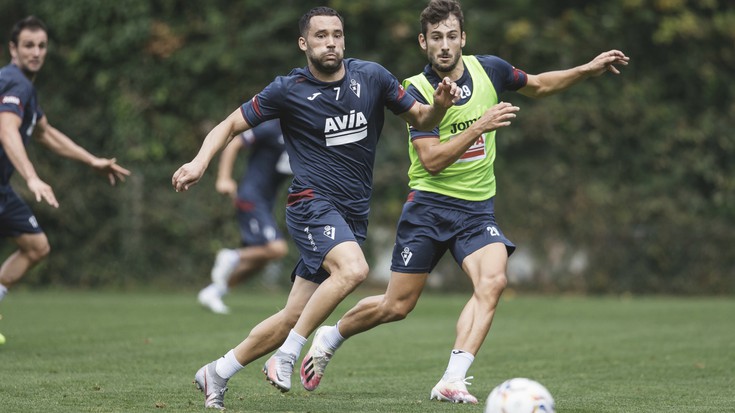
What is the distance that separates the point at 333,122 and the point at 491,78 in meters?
1.37

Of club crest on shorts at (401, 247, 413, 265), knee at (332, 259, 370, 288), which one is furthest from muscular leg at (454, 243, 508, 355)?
knee at (332, 259, 370, 288)

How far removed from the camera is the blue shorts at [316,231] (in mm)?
6180

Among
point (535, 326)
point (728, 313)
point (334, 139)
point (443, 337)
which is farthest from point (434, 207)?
point (728, 313)

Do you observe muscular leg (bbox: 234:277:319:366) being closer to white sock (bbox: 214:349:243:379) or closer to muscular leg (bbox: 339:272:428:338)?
white sock (bbox: 214:349:243:379)

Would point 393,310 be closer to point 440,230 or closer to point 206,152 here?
point 440,230

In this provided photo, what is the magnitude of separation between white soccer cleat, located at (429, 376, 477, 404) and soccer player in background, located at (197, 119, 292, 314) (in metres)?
6.58

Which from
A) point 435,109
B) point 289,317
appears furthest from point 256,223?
point 435,109

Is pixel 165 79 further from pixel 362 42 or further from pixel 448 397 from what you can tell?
pixel 448 397

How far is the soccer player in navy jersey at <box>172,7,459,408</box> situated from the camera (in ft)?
19.8

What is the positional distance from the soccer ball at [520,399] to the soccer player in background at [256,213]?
26.1ft

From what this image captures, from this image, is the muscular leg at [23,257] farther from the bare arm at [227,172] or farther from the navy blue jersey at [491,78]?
the navy blue jersey at [491,78]

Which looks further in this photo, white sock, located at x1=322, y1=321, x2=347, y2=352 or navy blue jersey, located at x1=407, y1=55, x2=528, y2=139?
navy blue jersey, located at x1=407, y1=55, x2=528, y2=139

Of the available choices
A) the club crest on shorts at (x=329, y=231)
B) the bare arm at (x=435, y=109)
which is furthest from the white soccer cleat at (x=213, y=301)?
the club crest on shorts at (x=329, y=231)

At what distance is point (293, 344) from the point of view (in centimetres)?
601
